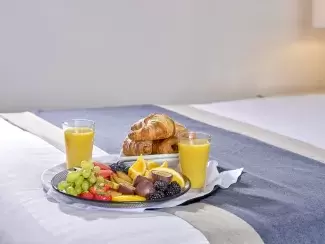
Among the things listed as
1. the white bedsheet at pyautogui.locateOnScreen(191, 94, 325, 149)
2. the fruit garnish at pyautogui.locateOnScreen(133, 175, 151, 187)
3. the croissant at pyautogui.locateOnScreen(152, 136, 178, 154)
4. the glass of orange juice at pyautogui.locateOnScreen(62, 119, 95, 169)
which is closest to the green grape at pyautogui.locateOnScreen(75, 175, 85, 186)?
the fruit garnish at pyautogui.locateOnScreen(133, 175, 151, 187)

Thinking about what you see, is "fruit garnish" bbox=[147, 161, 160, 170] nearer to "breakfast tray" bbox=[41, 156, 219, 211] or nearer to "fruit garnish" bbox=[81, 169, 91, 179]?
"breakfast tray" bbox=[41, 156, 219, 211]

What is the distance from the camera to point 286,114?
2516 mm

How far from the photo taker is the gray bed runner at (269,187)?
125cm

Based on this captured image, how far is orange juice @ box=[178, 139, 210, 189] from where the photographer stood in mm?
1412

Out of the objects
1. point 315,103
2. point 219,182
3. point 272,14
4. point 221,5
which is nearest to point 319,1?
point 272,14

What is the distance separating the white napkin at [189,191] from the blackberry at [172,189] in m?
0.02

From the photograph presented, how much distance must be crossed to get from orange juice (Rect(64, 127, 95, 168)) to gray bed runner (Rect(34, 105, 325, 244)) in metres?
0.32

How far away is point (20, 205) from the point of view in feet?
4.42

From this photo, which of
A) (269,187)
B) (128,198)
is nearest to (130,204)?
(128,198)

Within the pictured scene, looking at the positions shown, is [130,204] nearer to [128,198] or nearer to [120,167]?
[128,198]

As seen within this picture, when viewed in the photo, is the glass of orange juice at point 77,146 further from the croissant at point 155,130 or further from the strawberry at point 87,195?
the strawberry at point 87,195

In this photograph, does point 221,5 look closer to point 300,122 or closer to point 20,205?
point 300,122

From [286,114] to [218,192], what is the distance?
118 centimetres

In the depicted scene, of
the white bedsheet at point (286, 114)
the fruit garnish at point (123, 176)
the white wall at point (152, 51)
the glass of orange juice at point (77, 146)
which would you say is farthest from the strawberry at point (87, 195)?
the white wall at point (152, 51)
